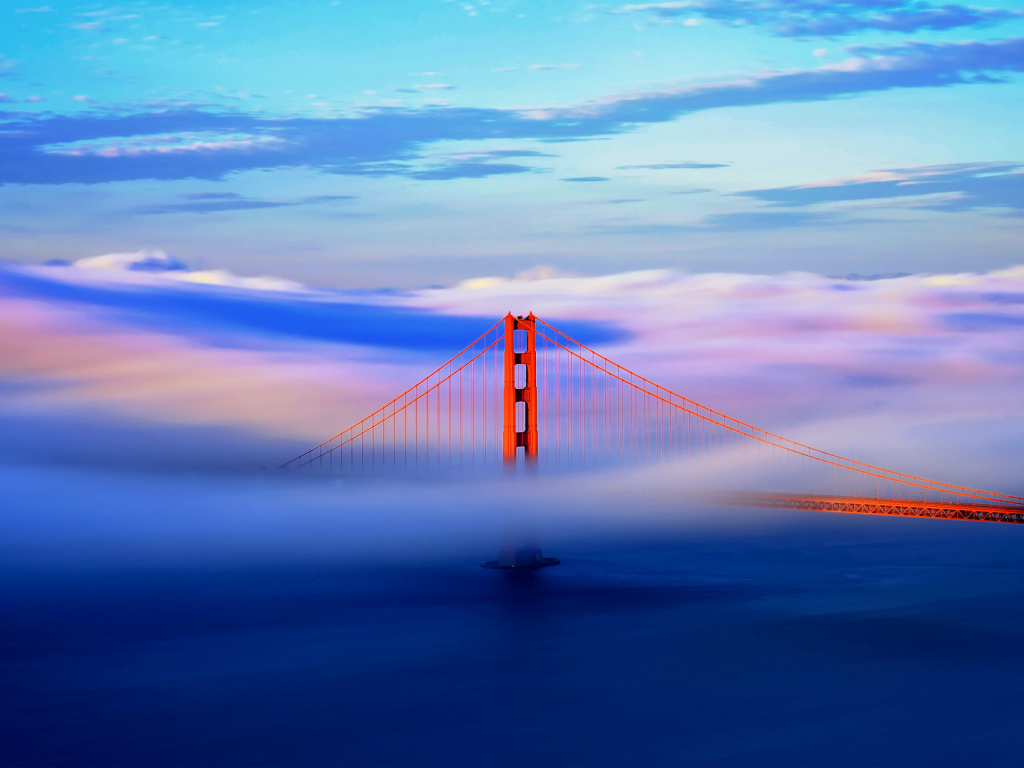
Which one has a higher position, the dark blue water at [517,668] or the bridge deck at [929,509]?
the bridge deck at [929,509]

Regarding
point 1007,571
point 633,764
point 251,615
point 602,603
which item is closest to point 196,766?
point 633,764

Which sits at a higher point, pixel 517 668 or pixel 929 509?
pixel 929 509

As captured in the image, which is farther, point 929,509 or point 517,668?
point 929,509

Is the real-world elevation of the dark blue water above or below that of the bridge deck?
below

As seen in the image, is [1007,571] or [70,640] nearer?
[70,640]

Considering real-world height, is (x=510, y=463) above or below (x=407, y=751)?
above

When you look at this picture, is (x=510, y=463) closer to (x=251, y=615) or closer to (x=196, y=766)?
(x=251, y=615)

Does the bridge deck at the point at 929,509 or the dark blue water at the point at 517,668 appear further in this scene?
the bridge deck at the point at 929,509

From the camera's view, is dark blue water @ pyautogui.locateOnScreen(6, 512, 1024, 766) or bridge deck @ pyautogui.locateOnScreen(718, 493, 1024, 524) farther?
bridge deck @ pyautogui.locateOnScreen(718, 493, 1024, 524)
